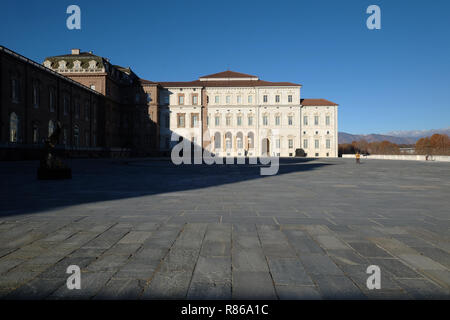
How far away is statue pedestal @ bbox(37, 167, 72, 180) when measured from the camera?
9352 mm

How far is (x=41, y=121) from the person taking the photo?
28.3 m

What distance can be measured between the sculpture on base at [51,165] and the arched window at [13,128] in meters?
19.2

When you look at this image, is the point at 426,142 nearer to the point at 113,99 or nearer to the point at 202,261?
the point at 113,99

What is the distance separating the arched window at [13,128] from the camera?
23.9 metres

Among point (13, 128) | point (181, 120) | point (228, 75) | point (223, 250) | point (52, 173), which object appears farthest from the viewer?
point (228, 75)

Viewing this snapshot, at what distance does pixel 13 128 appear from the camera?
2431cm

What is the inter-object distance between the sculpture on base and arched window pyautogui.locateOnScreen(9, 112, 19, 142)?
19.2 metres

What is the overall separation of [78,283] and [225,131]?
1988 inches

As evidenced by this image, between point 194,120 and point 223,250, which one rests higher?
point 194,120

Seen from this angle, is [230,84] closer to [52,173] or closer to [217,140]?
[217,140]

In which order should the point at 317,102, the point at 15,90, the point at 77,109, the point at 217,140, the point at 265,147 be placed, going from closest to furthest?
the point at 15,90 < the point at 77,109 < the point at 265,147 < the point at 217,140 < the point at 317,102

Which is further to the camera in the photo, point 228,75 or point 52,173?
point 228,75

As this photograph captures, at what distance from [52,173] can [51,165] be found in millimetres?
318
